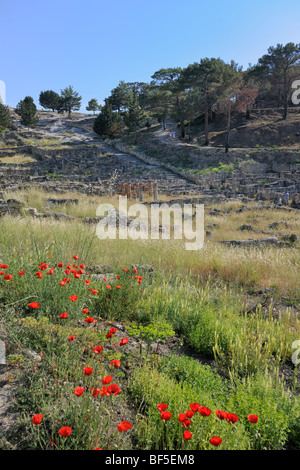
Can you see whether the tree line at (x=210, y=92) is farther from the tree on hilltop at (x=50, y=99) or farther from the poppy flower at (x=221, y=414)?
the poppy flower at (x=221, y=414)

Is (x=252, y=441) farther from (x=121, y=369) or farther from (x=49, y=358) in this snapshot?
(x=49, y=358)

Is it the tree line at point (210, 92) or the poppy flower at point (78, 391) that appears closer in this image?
the poppy flower at point (78, 391)

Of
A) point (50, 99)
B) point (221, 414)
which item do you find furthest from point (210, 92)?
point (50, 99)

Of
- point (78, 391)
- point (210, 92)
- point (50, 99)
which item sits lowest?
point (78, 391)

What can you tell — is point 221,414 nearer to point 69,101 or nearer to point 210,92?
point 210,92

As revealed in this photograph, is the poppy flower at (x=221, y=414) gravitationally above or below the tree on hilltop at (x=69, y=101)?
below

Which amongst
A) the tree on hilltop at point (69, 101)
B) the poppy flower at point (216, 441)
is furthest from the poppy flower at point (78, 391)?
the tree on hilltop at point (69, 101)

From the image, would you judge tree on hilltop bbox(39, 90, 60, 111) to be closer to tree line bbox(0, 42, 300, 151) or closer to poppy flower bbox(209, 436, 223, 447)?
tree line bbox(0, 42, 300, 151)

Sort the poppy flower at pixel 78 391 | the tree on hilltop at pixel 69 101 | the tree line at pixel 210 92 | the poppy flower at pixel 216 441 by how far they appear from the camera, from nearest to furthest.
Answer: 1. the poppy flower at pixel 216 441
2. the poppy flower at pixel 78 391
3. the tree line at pixel 210 92
4. the tree on hilltop at pixel 69 101

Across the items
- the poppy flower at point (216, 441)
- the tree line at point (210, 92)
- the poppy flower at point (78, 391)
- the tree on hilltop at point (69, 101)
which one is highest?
the tree on hilltop at point (69, 101)

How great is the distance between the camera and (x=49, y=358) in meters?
2.19

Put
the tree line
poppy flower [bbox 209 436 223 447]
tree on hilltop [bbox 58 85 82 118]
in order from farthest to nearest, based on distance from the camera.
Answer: tree on hilltop [bbox 58 85 82 118], the tree line, poppy flower [bbox 209 436 223 447]

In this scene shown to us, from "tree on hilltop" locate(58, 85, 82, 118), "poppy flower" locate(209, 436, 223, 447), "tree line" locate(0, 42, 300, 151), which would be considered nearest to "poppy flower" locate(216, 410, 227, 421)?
"poppy flower" locate(209, 436, 223, 447)
